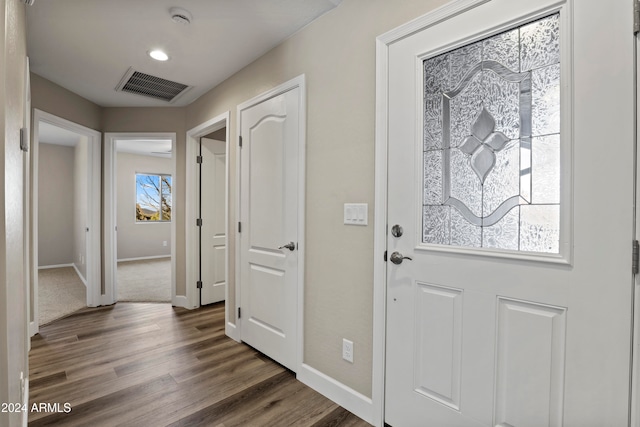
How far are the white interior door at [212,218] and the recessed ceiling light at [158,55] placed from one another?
3.97ft

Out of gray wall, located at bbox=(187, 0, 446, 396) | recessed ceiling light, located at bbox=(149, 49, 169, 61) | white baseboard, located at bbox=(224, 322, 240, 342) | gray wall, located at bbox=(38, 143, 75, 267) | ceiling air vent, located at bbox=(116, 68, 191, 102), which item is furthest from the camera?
gray wall, located at bbox=(38, 143, 75, 267)

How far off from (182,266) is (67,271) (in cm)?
359

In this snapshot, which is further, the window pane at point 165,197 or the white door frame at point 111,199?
the window pane at point 165,197

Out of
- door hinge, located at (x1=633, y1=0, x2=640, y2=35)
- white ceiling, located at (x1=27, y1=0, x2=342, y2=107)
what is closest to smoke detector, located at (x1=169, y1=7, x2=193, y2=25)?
white ceiling, located at (x1=27, y1=0, x2=342, y2=107)

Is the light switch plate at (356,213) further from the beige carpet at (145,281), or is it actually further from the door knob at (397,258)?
the beige carpet at (145,281)

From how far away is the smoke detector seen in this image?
1.93 m

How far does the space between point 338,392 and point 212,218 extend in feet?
8.55

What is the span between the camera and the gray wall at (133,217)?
22.2 ft

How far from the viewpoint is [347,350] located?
5.97ft

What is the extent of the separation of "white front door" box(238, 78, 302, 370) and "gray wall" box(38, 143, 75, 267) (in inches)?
217

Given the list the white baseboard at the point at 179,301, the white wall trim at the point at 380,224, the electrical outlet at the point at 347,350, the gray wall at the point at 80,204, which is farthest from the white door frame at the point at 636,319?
the gray wall at the point at 80,204

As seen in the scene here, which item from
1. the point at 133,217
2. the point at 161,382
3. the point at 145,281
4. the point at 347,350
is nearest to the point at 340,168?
the point at 347,350

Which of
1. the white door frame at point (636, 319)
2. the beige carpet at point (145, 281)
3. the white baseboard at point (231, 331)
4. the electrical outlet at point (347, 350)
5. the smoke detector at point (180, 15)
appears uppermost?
the smoke detector at point (180, 15)

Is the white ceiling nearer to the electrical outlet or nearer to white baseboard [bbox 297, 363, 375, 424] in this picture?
the electrical outlet
